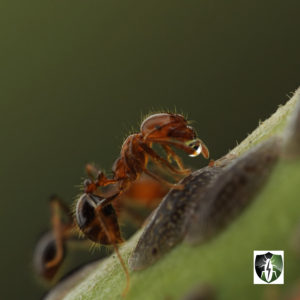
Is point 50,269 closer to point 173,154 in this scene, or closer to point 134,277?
point 173,154

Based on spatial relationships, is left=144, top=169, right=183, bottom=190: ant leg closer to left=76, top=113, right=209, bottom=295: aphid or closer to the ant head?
left=76, top=113, right=209, bottom=295: aphid

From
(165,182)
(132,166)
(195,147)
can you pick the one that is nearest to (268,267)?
(165,182)

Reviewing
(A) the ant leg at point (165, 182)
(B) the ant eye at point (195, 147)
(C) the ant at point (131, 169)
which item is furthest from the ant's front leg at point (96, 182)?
(B) the ant eye at point (195, 147)

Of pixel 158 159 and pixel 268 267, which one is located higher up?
pixel 158 159

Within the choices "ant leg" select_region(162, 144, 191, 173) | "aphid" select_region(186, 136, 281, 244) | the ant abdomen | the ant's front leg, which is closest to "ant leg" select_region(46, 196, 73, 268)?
the ant's front leg

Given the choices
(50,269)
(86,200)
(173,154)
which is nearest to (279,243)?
(173,154)

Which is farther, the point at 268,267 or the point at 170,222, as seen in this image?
the point at 170,222

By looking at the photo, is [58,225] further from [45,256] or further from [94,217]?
[94,217]
